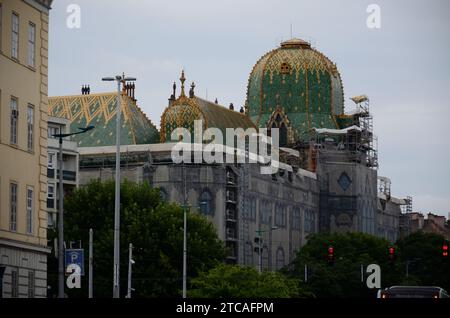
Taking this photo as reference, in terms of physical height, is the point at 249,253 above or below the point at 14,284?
above

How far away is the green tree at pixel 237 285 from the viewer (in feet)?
380

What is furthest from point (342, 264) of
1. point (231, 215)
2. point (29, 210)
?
point (29, 210)

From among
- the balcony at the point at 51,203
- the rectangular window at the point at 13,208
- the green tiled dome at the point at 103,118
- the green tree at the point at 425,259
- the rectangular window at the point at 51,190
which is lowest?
the rectangular window at the point at 13,208

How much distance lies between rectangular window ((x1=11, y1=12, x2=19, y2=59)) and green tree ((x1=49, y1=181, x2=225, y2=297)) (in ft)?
238

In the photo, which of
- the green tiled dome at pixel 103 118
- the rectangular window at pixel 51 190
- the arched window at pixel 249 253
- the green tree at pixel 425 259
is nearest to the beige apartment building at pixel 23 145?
the rectangular window at pixel 51 190

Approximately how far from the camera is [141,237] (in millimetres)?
137875

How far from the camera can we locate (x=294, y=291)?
128375 millimetres

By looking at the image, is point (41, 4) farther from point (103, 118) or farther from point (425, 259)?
point (103, 118)

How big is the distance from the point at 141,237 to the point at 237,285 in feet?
70.1

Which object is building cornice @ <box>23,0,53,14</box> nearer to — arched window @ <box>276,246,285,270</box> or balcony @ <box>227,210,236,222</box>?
balcony @ <box>227,210,236,222</box>

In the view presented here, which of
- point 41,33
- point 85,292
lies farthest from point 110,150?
point 41,33

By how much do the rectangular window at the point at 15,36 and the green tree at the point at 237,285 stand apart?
56877mm

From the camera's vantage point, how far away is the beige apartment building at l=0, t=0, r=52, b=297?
57250 millimetres

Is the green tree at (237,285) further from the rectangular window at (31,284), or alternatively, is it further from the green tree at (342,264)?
the rectangular window at (31,284)
